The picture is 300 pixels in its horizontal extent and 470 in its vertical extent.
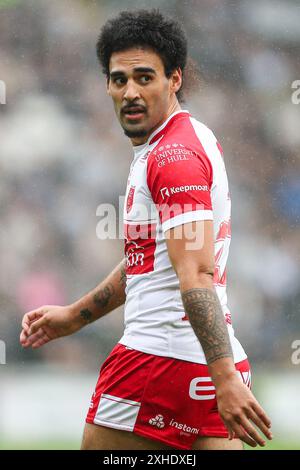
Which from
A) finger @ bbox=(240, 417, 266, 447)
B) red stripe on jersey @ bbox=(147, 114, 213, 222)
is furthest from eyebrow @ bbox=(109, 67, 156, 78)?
finger @ bbox=(240, 417, 266, 447)

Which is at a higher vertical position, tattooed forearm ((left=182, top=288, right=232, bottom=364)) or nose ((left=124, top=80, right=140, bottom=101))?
nose ((left=124, top=80, right=140, bottom=101))

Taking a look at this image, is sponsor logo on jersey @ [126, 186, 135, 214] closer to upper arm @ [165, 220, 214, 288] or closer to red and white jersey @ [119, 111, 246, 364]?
red and white jersey @ [119, 111, 246, 364]

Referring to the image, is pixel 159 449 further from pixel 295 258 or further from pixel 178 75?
pixel 295 258

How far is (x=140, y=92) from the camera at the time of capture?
2979 mm

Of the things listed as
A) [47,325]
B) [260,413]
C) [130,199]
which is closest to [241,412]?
[260,413]

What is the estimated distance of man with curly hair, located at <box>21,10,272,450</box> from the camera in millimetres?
2467

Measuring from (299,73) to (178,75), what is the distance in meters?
4.64

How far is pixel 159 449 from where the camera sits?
2.79 metres

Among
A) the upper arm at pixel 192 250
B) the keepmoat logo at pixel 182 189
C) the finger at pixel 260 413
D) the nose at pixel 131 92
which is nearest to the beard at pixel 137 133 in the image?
the nose at pixel 131 92

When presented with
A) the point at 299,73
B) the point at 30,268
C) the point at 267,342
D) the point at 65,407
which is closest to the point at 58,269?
the point at 30,268

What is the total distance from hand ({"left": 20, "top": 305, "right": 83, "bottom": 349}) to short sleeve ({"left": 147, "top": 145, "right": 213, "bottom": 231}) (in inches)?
36.9

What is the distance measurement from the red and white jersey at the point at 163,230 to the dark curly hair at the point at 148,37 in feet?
0.90

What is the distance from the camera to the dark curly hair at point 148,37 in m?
3.06

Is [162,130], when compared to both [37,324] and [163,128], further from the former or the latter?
[37,324]
